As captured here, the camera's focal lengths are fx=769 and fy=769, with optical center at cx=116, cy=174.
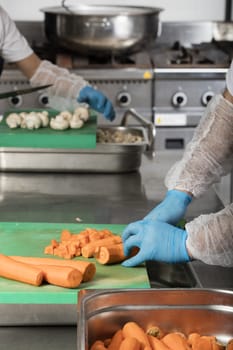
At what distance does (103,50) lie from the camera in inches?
178

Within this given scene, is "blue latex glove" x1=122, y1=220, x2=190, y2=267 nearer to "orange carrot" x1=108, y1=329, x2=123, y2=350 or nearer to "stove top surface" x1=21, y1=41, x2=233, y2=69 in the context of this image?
"orange carrot" x1=108, y1=329, x2=123, y2=350

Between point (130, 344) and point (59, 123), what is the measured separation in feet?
5.79

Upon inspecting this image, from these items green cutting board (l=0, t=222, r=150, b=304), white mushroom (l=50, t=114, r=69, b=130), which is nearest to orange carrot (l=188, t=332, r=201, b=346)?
green cutting board (l=0, t=222, r=150, b=304)

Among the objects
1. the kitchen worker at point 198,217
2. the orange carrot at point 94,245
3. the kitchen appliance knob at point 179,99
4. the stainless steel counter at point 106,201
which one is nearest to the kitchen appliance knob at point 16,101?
the kitchen appliance knob at point 179,99

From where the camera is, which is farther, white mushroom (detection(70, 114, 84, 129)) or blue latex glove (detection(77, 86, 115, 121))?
blue latex glove (detection(77, 86, 115, 121))

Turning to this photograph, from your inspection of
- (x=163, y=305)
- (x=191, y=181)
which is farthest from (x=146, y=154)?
(x=163, y=305)

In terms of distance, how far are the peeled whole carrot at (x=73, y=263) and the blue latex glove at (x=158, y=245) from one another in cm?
13

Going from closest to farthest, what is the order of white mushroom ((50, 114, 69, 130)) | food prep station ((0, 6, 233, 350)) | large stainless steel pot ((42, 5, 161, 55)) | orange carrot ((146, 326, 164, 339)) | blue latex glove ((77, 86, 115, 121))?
orange carrot ((146, 326, 164, 339))
food prep station ((0, 6, 233, 350))
white mushroom ((50, 114, 69, 130))
blue latex glove ((77, 86, 115, 121))
large stainless steel pot ((42, 5, 161, 55))

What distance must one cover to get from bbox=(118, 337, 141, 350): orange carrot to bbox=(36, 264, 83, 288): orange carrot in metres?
0.30

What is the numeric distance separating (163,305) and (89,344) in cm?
18

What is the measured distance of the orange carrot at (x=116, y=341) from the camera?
1458 mm

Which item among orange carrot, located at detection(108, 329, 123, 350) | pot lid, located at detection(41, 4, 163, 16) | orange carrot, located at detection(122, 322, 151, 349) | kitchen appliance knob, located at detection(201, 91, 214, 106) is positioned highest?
orange carrot, located at detection(122, 322, 151, 349)

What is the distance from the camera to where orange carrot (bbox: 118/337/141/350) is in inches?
55.7

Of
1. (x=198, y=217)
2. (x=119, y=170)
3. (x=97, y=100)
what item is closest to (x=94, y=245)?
(x=198, y=217)
